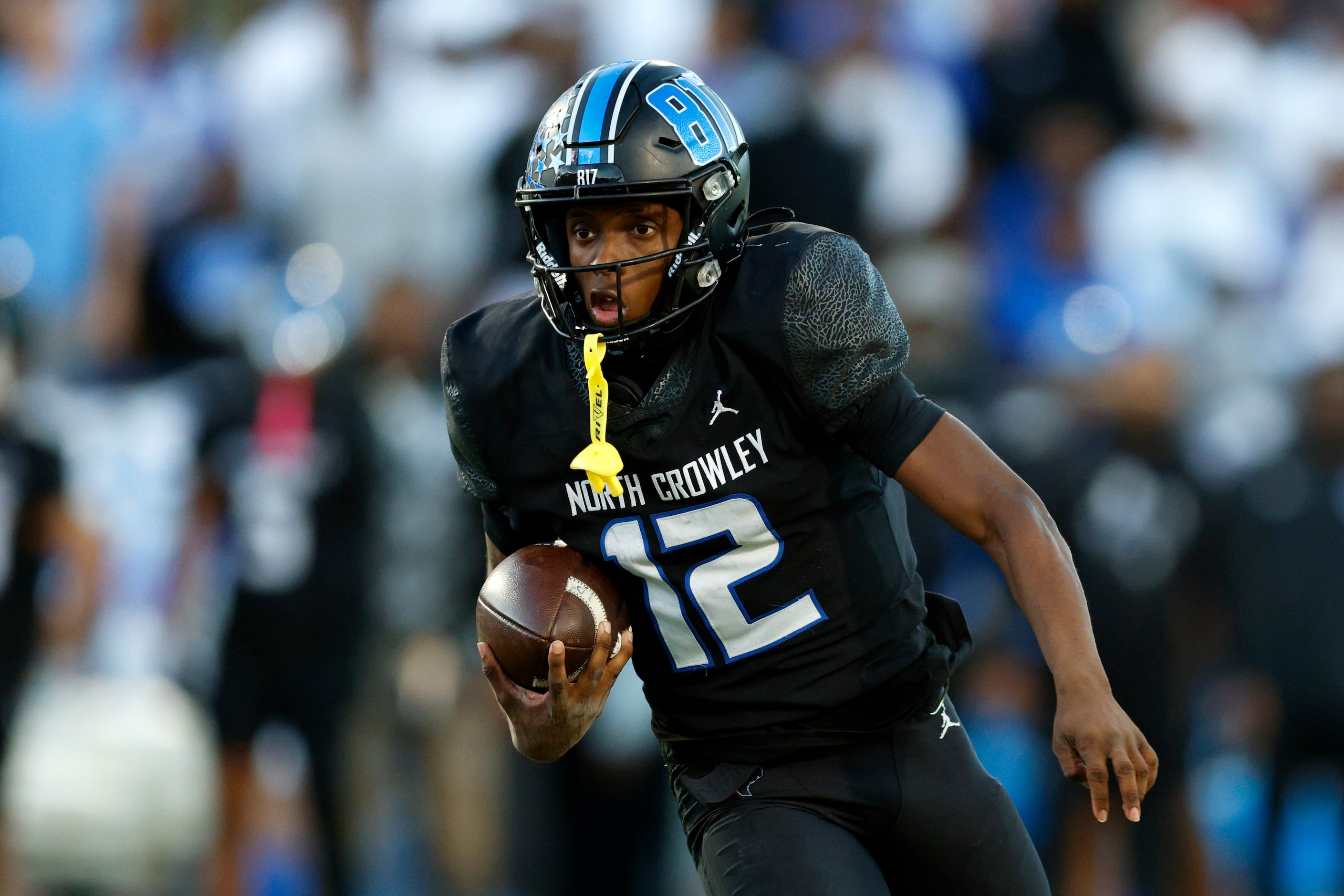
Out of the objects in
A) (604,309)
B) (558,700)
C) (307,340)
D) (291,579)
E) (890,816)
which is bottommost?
(890,816)

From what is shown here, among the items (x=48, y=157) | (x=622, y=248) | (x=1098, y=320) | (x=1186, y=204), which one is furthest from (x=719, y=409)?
(x=48, y=157)

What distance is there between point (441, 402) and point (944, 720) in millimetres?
3686

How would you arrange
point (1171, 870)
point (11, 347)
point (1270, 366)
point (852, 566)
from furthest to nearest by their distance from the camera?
point (1270, 366) < point (11, 347) < point (1171, 870) < point (852, 566)

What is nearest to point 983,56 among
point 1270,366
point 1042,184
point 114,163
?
point 1042,184

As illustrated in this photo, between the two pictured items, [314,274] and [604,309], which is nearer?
[604,309]

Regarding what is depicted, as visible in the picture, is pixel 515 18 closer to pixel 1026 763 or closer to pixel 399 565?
pixel 399 565

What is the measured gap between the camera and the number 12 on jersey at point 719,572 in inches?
115

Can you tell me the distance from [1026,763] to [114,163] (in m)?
4.60

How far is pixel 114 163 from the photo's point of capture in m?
6.91

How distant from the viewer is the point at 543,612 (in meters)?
2.87

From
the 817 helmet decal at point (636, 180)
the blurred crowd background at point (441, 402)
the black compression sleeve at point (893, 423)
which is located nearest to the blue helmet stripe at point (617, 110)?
the 817 helmet decal at point (636, 180)

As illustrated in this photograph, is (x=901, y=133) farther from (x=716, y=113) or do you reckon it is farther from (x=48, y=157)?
(x=716, y=113)

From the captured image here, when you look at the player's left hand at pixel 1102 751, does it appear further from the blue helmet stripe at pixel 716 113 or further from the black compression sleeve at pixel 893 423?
the blue helmet stripe at pixel 716 113

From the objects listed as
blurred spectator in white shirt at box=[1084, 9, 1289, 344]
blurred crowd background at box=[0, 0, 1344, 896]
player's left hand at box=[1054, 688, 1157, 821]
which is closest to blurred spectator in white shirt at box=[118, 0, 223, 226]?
blurred crowd background at box=[0, 0, 1344, 896]
